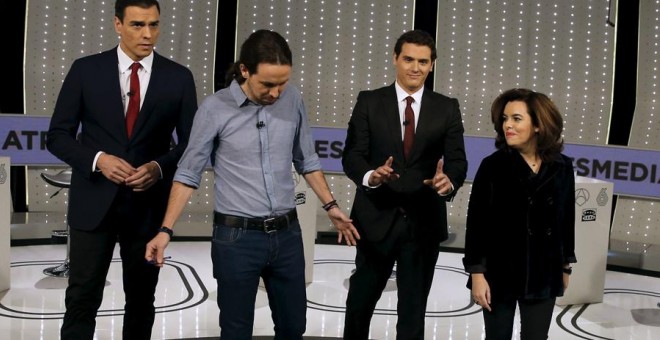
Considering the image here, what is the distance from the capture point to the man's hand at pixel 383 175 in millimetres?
3078

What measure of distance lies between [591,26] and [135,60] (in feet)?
17.7

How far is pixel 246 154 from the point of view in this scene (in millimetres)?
2779

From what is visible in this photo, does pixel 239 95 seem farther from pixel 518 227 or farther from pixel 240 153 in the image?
pixel 518 227

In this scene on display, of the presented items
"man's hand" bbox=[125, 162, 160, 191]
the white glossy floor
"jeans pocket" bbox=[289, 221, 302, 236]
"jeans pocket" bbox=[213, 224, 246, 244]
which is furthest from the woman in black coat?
the white glossy floor

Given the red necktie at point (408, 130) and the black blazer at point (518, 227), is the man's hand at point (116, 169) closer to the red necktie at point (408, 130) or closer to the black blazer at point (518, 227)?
the red necktie at point (408, 130)

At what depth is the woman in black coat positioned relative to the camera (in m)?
2.90

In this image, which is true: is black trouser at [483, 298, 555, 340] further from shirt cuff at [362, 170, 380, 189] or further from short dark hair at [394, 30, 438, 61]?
short dark hair at [394, 30, 438, 61]

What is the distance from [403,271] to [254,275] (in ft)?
2.84

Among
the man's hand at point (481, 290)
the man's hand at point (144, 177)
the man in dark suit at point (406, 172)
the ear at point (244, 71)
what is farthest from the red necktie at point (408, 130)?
the man's hand at point (144, 177)

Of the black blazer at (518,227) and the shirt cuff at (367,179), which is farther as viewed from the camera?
the shirt cuff at (367,179)

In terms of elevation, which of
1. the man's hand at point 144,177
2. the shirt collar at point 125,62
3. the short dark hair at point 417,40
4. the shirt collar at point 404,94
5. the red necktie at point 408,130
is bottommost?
the man's hand at point 144,177

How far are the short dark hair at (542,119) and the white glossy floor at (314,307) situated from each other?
1.91 metres

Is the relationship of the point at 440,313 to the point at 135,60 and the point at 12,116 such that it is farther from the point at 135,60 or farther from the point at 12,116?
the point at 12,116

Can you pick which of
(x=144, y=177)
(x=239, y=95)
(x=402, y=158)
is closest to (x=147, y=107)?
(x=144, y=177)
